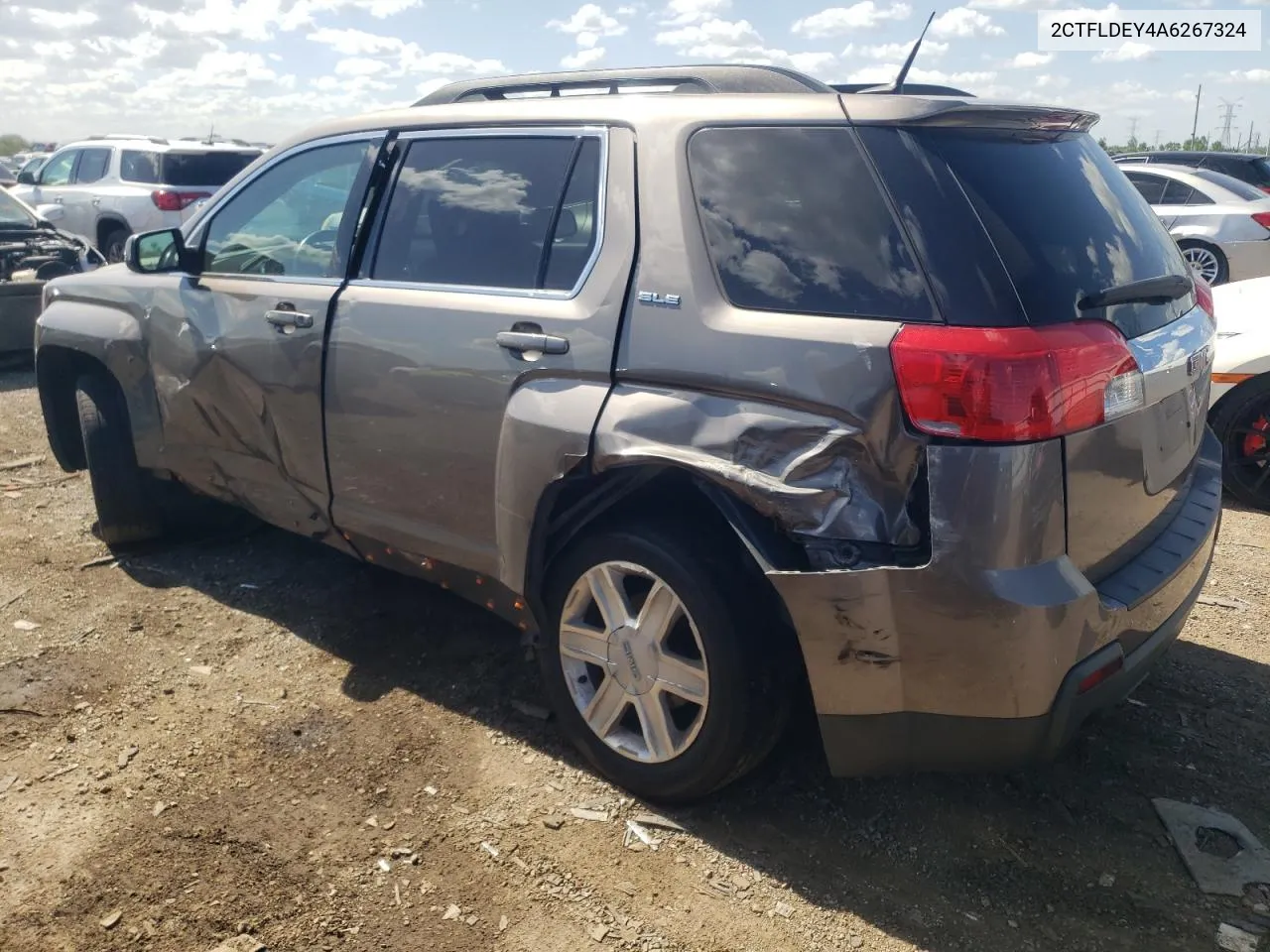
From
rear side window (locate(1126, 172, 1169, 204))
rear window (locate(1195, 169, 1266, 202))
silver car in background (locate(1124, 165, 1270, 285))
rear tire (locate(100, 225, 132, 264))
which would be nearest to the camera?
silver car in background (locate(1124, 165, 1270, 285))

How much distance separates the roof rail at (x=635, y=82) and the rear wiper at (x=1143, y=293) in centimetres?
91

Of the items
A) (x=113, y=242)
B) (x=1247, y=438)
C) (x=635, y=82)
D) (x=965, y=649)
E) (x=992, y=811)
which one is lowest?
(x=992, y=811)

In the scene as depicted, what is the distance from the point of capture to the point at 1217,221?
11.7 meters

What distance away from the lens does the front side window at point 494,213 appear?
118 inches

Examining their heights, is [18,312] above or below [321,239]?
below

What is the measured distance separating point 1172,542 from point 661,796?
5.05 ft

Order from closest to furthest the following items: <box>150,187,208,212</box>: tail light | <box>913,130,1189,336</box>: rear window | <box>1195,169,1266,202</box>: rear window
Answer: <box>913,130,1189,336</box>: rear window < <box>1195,169,1266,202</box>: rear window < <box>150,187,208,212</box>: tail light

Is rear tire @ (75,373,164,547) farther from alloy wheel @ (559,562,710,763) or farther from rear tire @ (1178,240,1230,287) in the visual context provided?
rear tire @ (1178,240,1230,287)

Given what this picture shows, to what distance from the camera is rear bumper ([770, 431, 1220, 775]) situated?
2285 millimetres

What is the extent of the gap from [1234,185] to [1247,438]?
817cm

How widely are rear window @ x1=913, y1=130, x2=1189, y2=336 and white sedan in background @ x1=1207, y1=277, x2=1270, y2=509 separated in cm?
289

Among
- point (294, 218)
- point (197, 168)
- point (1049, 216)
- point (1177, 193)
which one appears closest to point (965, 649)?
point (1049, 216)

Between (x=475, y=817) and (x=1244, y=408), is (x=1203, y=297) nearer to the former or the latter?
(x=1244, y=408)

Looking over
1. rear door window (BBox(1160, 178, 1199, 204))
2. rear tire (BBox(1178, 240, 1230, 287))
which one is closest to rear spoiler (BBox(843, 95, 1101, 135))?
rear tire (BBox(1178, 240, 1230, 287))
